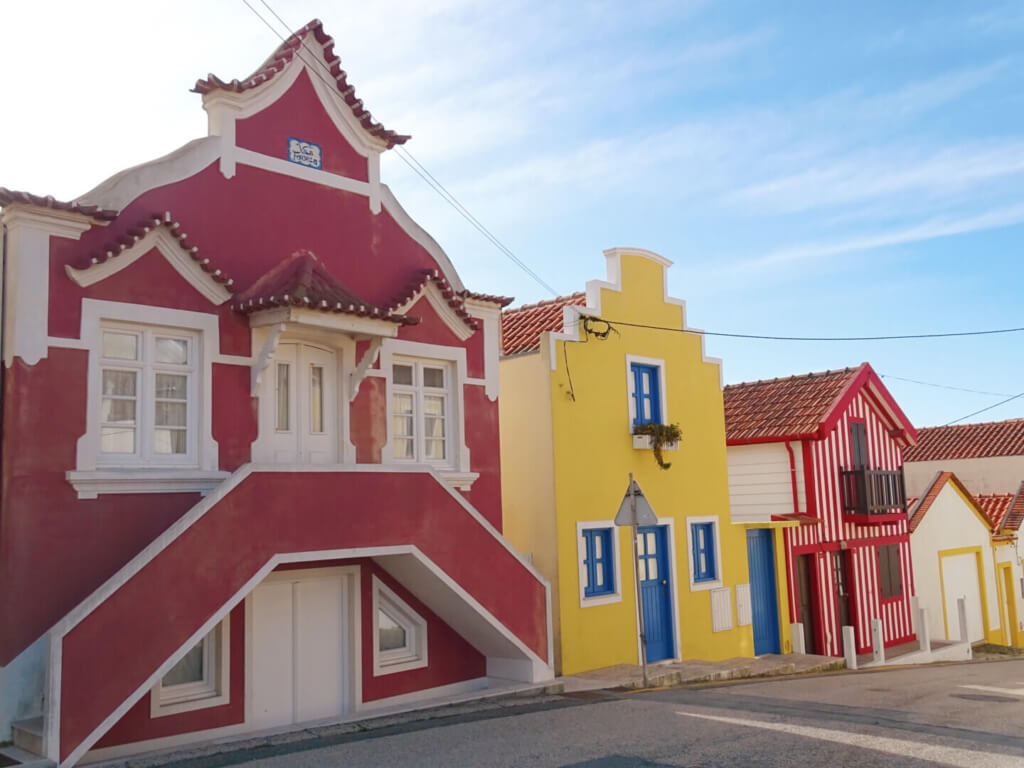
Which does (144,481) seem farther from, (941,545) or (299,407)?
(941,545)

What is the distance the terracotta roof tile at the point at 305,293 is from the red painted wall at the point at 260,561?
6.09 ft

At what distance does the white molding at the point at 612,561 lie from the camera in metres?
14.5

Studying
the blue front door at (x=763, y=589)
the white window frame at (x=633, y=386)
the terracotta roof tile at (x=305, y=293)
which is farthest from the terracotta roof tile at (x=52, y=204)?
the blue front door at (x=763, y=589)

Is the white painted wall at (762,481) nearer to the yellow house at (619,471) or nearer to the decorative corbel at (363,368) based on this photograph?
the yellow house at (619,471)

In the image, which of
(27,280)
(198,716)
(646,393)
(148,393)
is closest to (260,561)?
(198,716)

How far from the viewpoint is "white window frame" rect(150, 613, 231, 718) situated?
9781 millimetres

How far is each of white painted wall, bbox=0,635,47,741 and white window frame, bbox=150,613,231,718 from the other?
50.5 inches

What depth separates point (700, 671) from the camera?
47.8 ft

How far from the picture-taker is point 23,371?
9.00 metres

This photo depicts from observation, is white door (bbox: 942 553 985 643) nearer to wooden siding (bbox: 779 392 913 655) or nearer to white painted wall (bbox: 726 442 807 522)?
wooden siding (bbox: 779 392 913 655)

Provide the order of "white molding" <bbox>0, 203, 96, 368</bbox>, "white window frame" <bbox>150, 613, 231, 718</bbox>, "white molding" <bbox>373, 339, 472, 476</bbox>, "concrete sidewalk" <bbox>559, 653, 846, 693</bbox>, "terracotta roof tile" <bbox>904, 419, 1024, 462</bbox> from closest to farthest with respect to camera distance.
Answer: "white molding" <bbox>0, 203, 96, 368</bbox> < "white window frame" <bbox>150, 613, 231, 718</bbox> < "white molding" <bbox>373, 339, 472, 476</bbox> < "concrete sidewalk" <bbox>559, 653, 846, 693</bbox> < "terracotta roof tile" <bbox>904, 419, 1024, 462</bbox>

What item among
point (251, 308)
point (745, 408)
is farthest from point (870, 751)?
point (745, 408)

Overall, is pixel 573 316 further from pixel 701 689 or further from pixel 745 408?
pixel 745 408

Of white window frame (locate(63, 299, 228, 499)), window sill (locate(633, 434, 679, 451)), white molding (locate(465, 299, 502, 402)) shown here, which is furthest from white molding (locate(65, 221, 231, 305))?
window sill (locate(633, 434, 679, 451))
